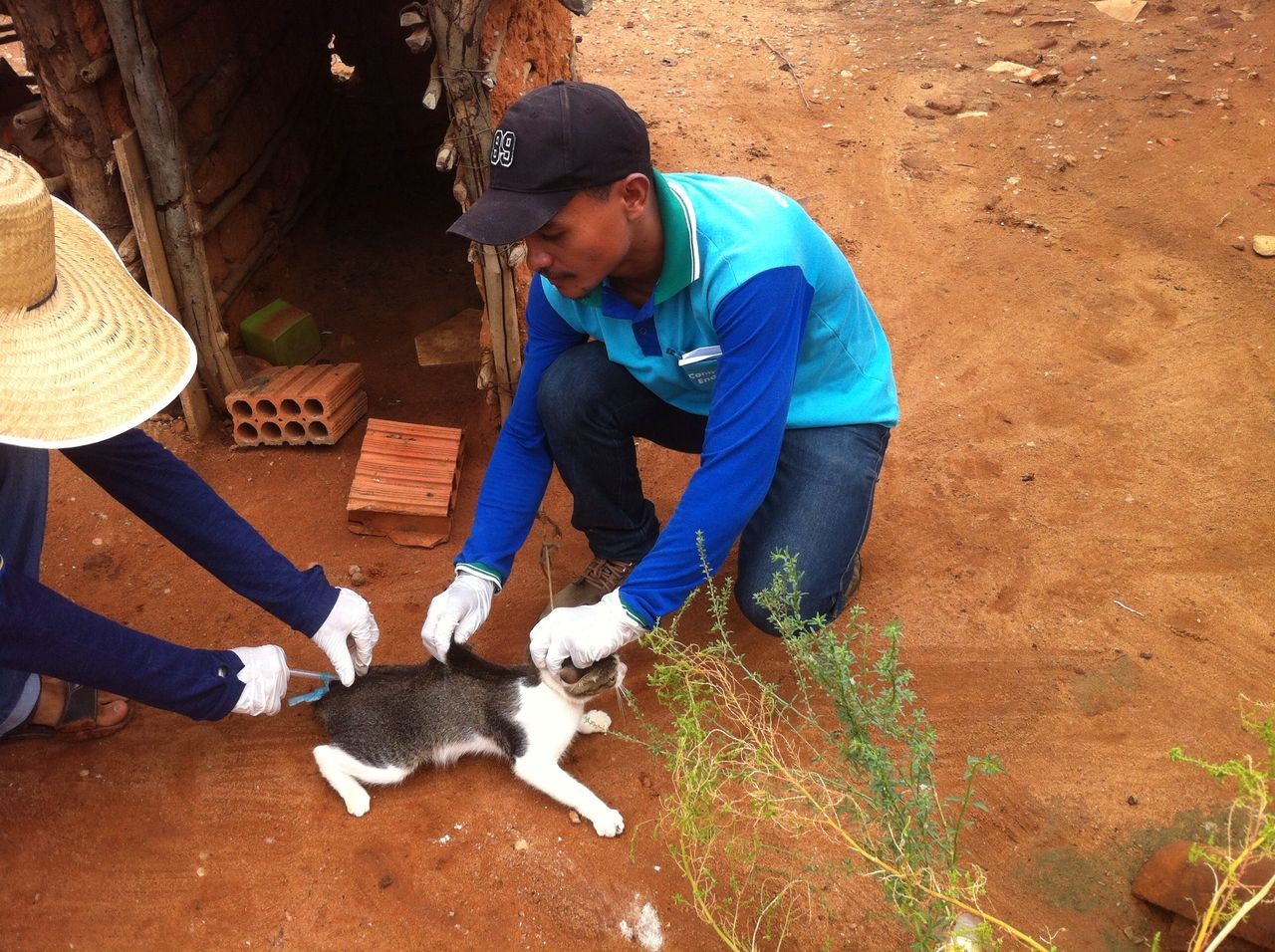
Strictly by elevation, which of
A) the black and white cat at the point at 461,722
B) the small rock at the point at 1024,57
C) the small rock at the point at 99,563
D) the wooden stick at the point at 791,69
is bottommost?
the small rock at the point at 99,563

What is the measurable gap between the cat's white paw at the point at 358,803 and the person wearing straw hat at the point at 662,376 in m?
0.47

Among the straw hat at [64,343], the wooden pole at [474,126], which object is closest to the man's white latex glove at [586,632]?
the straw hat at [64,343]

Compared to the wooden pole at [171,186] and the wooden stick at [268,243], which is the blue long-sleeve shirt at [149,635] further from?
the wooden stick at [268,243]

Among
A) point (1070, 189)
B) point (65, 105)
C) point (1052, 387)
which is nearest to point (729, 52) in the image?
point (1070, 189)

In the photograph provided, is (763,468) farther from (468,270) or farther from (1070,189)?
(1070,189)

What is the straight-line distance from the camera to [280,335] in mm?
4668

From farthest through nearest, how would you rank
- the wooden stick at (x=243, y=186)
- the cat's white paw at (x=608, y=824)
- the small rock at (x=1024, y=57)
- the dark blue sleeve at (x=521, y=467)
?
the small rock at (x=1024, y=57) < the wooden stick at (x=243, y=186) < the dark blue sleeve at (x=521, y=467) < the cat's white paw at (x=608, y=824)

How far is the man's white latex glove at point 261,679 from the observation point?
2.79 metres

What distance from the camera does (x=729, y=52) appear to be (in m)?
7.71

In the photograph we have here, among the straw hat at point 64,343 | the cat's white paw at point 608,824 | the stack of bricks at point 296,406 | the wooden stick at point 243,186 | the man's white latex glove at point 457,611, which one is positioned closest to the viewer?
the straw hat at point 64,343

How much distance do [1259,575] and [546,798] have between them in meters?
2.64

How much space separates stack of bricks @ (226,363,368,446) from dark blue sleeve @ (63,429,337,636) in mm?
1464

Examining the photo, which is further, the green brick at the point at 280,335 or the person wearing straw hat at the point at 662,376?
the green brick at the point at 280,335

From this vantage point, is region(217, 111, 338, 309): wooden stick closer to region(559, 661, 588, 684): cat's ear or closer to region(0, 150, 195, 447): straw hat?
region(0, 150, 195, 447): straw hat
